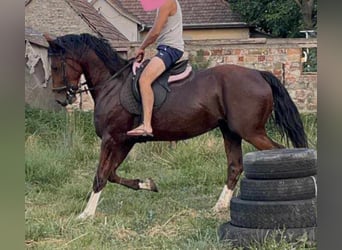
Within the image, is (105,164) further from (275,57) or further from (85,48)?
(275,57)

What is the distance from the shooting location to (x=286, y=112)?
4.67 m

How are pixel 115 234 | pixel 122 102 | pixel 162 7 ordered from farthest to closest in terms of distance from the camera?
pixel 122 102 < pixel 162 7 < pixel 115 234

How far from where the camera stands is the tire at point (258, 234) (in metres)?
3.31

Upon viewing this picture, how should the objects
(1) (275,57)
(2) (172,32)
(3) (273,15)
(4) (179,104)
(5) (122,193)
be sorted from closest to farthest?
(2) (172,32), (4) (179,104), (5) (122,193), (1) (275,57), (3) (273,15)

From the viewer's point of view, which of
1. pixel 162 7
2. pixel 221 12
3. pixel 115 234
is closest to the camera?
pixel 115 234

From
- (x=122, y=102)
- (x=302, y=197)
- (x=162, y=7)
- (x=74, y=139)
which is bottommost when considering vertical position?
(x=74, y=139)

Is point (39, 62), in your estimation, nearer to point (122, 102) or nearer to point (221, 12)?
point (122, 102)

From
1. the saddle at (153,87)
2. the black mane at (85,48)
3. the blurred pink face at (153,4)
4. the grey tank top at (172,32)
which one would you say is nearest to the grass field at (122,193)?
the saddle at (153,87)

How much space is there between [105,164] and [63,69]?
0.80 meters

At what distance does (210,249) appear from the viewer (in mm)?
3367

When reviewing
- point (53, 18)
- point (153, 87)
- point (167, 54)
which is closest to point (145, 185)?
point (153, 87)

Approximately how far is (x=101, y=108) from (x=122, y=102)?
19cm

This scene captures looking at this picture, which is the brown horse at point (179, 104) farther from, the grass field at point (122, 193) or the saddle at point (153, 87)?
the grass field at point (122, 193)
